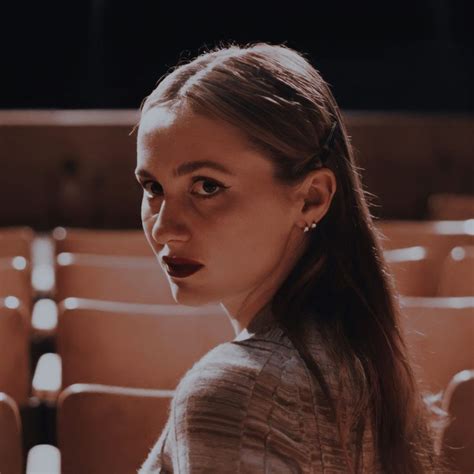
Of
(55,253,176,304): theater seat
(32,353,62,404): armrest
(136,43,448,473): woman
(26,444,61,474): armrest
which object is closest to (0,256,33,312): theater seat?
(55,253,176,304): theater seat

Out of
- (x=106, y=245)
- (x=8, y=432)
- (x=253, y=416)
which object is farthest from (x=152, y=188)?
(x=106, y=245)

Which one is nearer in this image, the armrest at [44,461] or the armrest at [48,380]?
the armrest at [44,461]

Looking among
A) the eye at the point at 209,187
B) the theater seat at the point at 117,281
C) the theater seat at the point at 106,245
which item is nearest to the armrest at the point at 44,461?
the eye at the point at 209,187

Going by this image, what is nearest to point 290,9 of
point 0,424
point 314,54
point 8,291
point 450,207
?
point 314,54

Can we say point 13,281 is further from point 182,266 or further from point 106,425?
point 182,266

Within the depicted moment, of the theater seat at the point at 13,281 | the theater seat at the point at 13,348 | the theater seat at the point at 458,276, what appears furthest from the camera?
the theater seat at the point at 458,276

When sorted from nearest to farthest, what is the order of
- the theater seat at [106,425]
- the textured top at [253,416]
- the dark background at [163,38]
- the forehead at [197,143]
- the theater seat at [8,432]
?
1. the textured top at [253,416]
2. the forehead at [197,143]
3. the theater seat at [8,432]
4. the theater seat at [106,425]
5. the dark background at [163,38]

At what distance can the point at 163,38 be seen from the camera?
22.0 ft

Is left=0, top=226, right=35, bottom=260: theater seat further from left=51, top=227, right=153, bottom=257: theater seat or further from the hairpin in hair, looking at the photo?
the hairpin in hair

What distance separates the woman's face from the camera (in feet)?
2.91

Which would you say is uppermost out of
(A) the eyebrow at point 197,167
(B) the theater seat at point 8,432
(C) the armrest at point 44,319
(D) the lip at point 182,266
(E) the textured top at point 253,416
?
(A) the eyebrow at point 197,167

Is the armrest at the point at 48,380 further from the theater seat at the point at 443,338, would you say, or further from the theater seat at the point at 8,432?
the theater seat at the point at 443,338

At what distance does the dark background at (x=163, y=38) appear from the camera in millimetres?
6414

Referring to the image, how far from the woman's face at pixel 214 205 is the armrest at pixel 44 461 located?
479 millimetres
